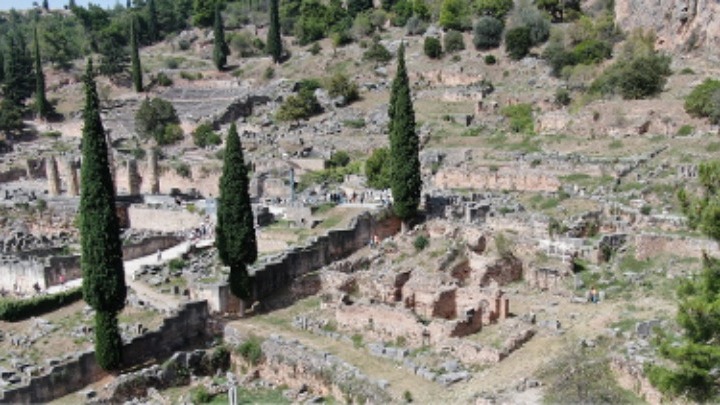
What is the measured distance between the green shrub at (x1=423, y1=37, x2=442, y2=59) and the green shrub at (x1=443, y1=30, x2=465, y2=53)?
0.64 m

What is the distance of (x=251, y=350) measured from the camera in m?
25.9

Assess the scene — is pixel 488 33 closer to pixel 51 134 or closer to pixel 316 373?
pixel 51 134

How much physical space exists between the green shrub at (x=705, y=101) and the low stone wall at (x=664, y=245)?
45.8 feet

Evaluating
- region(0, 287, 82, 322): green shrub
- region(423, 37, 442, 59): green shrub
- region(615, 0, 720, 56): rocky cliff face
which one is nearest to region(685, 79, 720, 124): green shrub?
region(615, 0, 720, 56): rocky cliff face

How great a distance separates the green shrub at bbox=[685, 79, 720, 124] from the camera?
41531mm

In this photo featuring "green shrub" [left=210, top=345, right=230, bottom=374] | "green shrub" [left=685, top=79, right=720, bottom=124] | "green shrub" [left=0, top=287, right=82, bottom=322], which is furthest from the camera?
"green shrub" [left=685, top=79, right=720, bottom=124]

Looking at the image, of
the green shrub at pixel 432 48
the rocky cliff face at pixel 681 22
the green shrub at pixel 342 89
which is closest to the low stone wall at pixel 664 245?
the rocky cliff face at pixel 681 22

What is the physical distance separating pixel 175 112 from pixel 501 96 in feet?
80.2

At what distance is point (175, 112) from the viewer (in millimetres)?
66438

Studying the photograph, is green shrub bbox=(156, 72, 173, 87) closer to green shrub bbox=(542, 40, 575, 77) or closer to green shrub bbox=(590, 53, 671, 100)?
green shrub bbox=(542, 40, 575, 77)

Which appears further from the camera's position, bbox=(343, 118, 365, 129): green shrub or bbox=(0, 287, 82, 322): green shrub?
bbox=(343, 118, 365, 129): green shrub

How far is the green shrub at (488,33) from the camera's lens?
2589 inches

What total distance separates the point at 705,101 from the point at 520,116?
11.7 meters

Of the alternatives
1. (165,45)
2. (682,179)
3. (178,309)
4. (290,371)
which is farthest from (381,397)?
(165,45)
